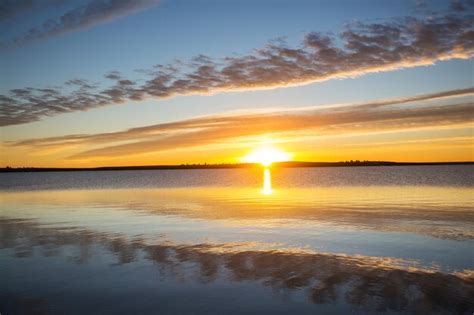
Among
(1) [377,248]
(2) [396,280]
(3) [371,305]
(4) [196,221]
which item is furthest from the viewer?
(4) [196,221]

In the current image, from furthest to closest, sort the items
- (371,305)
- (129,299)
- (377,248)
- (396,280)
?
1. (377,248)
2. (396,280)
3. (129,299)
4. (371,305)

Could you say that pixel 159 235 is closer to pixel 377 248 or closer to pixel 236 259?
pixel 236 259

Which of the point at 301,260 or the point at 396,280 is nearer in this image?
the point at 396,280

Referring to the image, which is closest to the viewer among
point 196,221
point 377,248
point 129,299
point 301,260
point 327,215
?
point 129,299

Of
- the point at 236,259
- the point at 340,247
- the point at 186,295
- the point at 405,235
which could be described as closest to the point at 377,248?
the point at 340,247

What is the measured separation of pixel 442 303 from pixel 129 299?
8.53 meters

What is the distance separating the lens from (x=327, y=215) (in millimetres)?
27797

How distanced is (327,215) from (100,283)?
1882 cm

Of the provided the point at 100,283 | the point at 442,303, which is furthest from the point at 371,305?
the point at 100,283

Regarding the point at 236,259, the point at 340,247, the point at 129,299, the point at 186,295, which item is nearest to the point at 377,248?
the point at 340,247

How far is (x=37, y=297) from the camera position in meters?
11.3

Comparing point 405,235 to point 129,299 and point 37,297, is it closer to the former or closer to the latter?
point 129,299

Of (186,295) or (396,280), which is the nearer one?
(186,295)

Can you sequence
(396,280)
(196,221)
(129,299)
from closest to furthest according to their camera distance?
(129,299) → (396,280) → (196,221)
